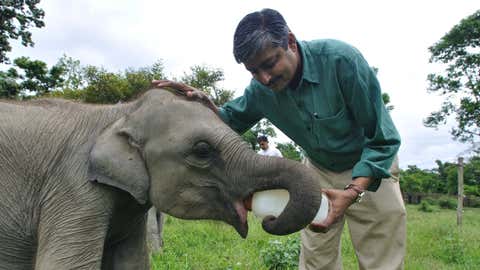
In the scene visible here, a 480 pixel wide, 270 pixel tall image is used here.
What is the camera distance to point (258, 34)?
2426mm

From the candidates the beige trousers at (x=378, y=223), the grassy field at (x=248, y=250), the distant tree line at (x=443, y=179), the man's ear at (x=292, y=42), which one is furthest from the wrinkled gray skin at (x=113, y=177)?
the distant tree line at (x=443, y=179)

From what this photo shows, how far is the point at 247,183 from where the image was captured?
2.24 metres

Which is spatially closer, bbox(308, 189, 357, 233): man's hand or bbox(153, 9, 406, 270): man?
bbox(308, 189, 357, 233): man's hand

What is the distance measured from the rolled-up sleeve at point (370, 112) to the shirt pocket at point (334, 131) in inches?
4.6

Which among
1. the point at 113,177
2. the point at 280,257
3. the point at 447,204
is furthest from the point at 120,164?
the point at 447,204

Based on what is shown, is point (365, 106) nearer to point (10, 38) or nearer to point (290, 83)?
point (290, 83)

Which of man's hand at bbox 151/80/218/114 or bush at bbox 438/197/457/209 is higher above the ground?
man's hand at bbox 151/80/218/114

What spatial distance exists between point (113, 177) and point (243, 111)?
1.15m

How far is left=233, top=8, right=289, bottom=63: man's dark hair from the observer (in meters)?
2.43

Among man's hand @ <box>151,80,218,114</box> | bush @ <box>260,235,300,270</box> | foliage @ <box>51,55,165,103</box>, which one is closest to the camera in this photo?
man's hand @ <box>151,80,218,114</box>

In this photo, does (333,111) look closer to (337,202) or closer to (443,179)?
(337,202)

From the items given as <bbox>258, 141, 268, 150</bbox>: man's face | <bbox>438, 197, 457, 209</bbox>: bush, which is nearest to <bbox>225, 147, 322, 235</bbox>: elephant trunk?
<bbox>258, 141, 268, 150</bbox>: man's face

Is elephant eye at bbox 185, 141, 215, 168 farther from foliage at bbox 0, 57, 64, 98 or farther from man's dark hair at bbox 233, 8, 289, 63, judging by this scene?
foliage at bbox 0, 57, 64, 98

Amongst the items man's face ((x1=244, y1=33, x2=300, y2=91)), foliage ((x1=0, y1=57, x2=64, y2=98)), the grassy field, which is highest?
foliage ((x1=0, y1=57, x2=64, y2=98))
